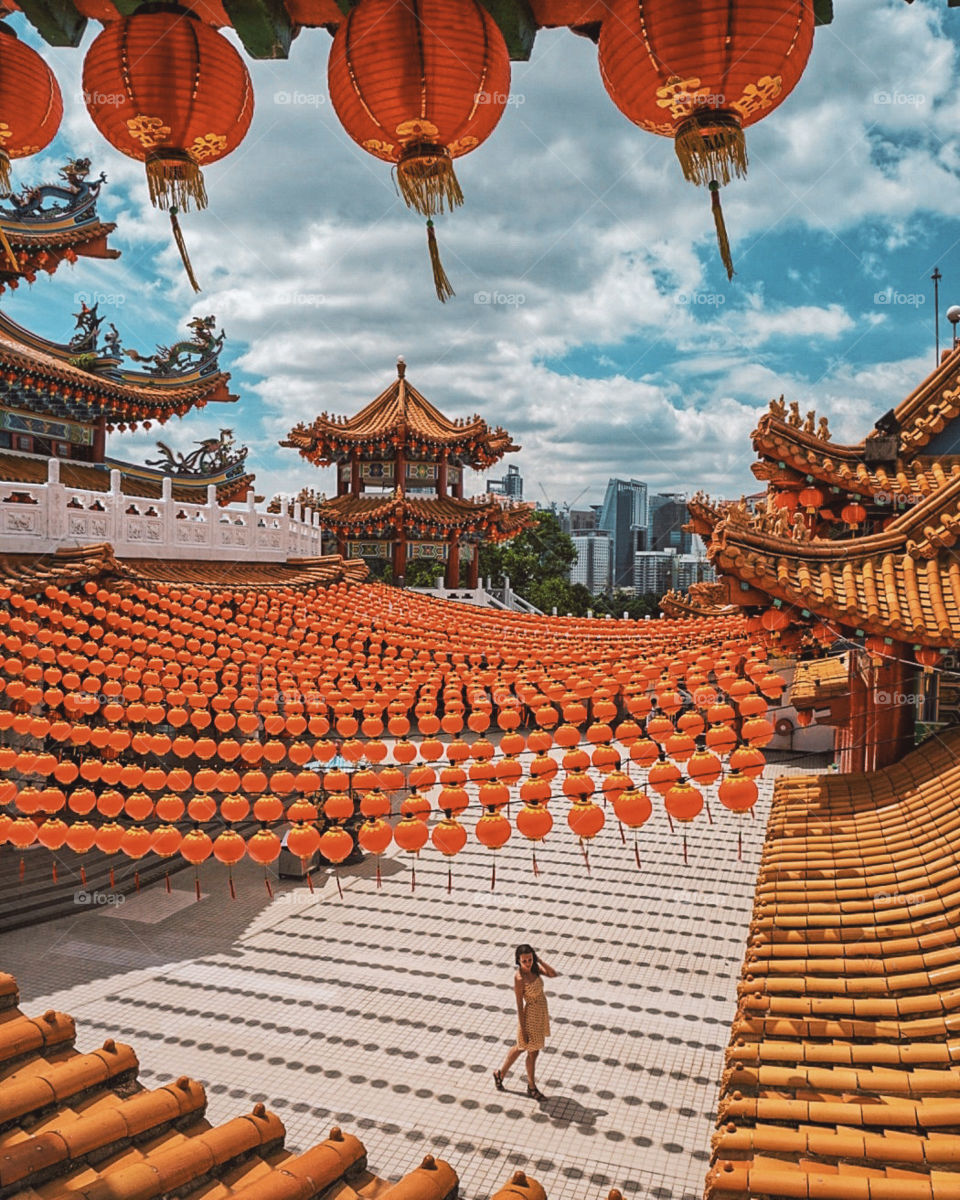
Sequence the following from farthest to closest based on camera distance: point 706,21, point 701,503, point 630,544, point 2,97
Answer: point 630,544
point 701,503
point 2,97
point 706,21

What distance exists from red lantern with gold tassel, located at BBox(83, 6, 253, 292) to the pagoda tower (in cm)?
2033

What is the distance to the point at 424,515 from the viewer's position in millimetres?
23219

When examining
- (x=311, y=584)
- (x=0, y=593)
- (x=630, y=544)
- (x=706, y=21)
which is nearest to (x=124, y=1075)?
(x=706, y=21)

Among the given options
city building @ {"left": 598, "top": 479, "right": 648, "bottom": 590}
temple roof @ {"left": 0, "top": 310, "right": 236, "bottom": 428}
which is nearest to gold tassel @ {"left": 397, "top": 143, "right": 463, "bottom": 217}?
temple roof @ {"left": 0, "top": 310, "right": 236, "bottom": 428}

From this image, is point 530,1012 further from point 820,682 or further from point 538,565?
point 538,565

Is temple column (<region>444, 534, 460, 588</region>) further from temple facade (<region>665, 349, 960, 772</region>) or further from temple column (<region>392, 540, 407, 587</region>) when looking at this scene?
temple facade (<region>665, 349, 960, 772</region>)

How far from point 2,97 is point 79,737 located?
514cm

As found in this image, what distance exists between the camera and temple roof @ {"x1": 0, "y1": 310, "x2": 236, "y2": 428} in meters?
14.6

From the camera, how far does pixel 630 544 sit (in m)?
79.7

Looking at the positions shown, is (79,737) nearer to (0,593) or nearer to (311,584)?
(0,593)

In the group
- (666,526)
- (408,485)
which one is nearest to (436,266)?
(408,485)

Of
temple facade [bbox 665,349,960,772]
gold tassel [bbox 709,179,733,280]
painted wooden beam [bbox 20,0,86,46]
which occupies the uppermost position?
painted wooden beam [bbox 20,0,86,46]

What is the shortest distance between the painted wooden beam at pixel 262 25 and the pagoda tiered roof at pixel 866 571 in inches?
167

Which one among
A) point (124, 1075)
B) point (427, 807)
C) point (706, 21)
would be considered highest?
point (706, 21)
